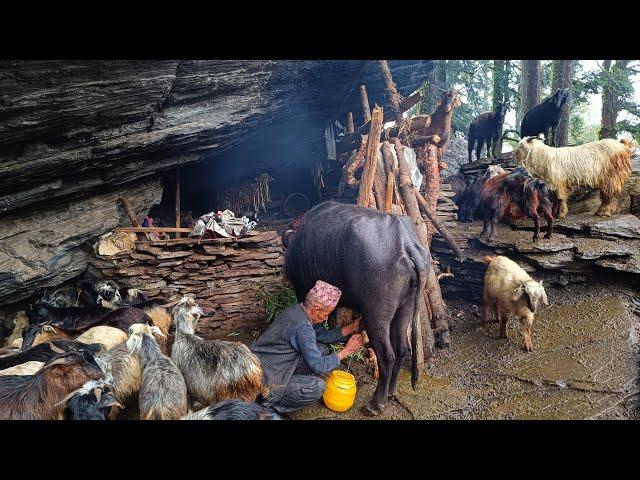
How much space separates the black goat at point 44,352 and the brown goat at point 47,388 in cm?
67

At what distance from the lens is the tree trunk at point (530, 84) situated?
335 inches

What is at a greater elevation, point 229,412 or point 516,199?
point 516,199

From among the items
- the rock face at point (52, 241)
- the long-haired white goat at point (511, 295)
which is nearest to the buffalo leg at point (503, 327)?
the long-haired white goat at point (511, 295)

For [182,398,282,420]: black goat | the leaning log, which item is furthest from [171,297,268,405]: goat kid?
the leaning log

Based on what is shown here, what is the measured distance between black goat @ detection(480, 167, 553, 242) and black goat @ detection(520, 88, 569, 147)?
7.46 ft

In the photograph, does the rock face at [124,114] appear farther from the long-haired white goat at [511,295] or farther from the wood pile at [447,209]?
the long-haired white goat at [511,295]

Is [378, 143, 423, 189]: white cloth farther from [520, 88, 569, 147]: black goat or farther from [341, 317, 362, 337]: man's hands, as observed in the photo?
[341, 317, 362, 337]: man's hands

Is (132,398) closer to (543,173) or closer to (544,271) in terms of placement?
(544,271)

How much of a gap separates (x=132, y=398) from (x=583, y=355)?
435 centimetres

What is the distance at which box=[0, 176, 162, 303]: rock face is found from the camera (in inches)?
193

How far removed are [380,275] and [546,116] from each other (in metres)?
5.63

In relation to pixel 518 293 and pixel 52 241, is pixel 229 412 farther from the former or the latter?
pixel 52 241

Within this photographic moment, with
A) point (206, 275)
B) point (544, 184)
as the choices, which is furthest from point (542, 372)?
point (206, 275)

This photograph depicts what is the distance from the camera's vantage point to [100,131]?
4.66m
